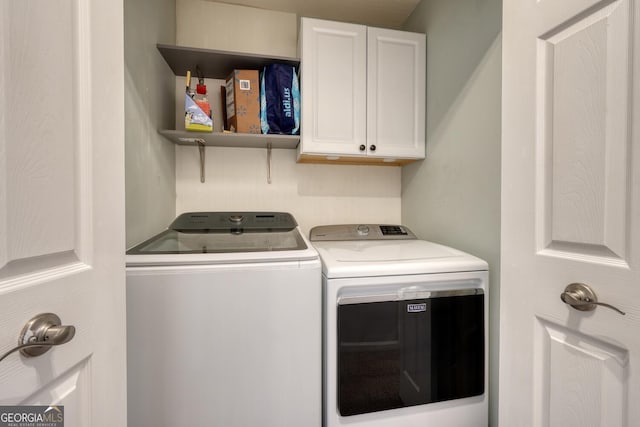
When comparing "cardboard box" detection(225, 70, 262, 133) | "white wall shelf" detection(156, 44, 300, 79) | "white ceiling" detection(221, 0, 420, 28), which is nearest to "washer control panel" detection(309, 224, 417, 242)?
"cardboard box" detection(225, 70, 262, 133)

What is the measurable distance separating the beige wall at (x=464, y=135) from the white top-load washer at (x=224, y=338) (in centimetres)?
87

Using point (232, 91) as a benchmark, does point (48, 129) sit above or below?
below

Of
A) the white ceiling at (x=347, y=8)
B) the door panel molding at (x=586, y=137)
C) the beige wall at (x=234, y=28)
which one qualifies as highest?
the white ceiling at (x=347, y=8)

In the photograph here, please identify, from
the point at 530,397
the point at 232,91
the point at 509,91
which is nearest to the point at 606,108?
the point at 509,91

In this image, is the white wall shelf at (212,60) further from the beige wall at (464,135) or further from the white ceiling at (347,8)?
the beige wall at (464,135)

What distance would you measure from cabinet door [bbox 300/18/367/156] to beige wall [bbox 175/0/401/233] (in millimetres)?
380

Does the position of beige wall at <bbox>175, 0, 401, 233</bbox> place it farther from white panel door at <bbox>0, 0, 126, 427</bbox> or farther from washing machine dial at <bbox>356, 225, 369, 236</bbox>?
white panel door at <bbox>0, 0, 126, 427</bbox>

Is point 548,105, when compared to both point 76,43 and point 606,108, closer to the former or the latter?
point 606,108

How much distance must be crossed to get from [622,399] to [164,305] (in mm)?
1319

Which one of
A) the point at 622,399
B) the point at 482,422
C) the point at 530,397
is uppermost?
the point at 622,399

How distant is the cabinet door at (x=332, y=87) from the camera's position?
1.55m

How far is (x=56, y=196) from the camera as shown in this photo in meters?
0.48

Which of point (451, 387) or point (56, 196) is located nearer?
point (56, 196)

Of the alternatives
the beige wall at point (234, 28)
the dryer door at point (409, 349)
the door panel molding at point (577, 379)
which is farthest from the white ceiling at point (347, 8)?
the door panel molding at point (577, 379)
